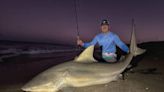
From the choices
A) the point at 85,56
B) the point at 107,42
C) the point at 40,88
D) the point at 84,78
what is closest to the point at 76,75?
the point at 84,78

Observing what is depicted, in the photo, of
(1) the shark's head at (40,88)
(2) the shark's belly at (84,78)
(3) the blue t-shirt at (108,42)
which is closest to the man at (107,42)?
(3) the blue t-shirt at (108,42)

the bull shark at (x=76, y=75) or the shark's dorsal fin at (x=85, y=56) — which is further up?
the shark's dorsal fin at (x=85, y=56)

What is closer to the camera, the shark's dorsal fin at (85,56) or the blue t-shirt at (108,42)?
the shark's dorsal fin at (85,56)

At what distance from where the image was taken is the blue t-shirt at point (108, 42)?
817cm

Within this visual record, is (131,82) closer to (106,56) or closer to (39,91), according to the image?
(106,56)

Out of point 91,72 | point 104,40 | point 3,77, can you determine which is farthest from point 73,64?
point 3,77

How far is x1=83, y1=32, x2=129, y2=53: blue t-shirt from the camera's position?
8.17 m

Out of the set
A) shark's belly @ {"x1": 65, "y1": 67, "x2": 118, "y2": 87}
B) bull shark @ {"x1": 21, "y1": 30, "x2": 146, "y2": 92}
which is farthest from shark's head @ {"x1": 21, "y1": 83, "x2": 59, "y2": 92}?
shark's belly @ {"x1": 65, "y1": 67, "x2": 118, "y2": 87}

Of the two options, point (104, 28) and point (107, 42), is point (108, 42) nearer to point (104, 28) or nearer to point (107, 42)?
point (107, 42)

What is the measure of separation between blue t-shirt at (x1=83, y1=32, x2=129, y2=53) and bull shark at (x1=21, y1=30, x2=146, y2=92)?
77 cm

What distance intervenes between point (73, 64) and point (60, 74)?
53 centimetres

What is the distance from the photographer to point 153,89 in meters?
7.17

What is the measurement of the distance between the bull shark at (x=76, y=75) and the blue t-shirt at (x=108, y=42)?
0.77 m

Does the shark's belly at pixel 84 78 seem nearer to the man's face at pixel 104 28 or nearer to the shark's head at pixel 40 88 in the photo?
the shark's head at pixel 40 88
